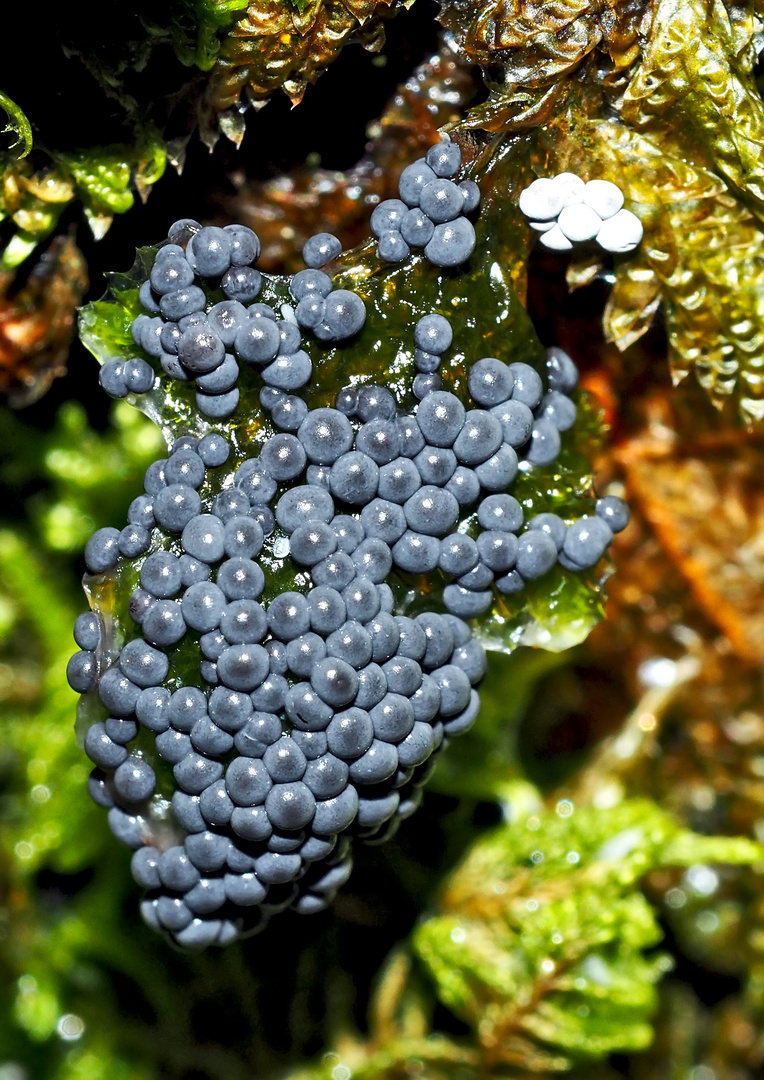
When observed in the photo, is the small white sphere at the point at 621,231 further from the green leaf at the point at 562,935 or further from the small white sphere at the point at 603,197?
the green leaf at the point at 562,935

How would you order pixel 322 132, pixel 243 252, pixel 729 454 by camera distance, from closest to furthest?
pixel 243 252, pixel 322 132, pixel 729 454

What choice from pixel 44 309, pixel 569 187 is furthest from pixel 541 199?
pixel 44 309

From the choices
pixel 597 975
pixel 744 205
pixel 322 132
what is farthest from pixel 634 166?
pixel 597 975

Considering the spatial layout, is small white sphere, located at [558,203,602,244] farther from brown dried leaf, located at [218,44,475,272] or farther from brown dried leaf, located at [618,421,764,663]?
brown dried leaf, located at [618,421,764,663]

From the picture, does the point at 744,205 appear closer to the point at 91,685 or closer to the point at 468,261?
the point at 468,261

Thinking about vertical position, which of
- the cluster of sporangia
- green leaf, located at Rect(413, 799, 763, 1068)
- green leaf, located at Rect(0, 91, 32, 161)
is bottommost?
green leaf, located at Rect(413, 799, 763, 1068)

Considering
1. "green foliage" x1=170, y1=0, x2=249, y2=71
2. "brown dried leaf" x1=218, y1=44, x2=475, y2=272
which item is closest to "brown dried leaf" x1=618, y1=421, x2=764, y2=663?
"brown dried leaf" x1=218, y1=44, x2=475, y2=272
